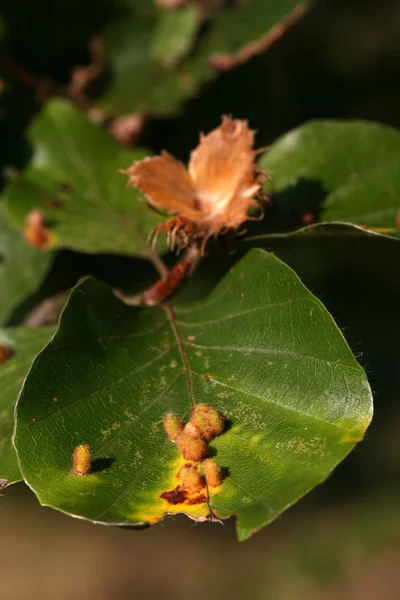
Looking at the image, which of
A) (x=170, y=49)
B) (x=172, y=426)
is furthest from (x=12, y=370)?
(x=170, y=49)

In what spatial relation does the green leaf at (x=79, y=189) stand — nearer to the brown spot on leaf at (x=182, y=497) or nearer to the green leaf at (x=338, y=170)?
the green leaf at (x=338, y=170)

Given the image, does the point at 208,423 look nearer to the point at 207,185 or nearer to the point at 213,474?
the point at 213,474

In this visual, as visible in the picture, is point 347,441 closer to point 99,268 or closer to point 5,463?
point 5,463

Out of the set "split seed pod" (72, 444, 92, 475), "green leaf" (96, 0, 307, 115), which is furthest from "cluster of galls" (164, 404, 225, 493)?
"green leaf" (96, 0, 307, 115)

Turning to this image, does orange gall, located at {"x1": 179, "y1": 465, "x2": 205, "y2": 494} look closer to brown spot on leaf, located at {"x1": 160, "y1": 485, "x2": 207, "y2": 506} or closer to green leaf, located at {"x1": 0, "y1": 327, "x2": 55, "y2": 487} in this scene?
brown spot on leaf, located at {"x1": 160, "y1": 485, "x2": 207, "y2": 506}

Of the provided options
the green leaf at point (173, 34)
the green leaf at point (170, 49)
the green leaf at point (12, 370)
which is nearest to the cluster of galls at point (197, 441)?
the green leaf at point (12, 370)

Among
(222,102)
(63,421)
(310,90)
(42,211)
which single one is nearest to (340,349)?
(63,421)

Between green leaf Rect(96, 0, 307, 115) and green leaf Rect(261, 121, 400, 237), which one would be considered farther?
green leaf Rect(96, 0, 307, 115)
